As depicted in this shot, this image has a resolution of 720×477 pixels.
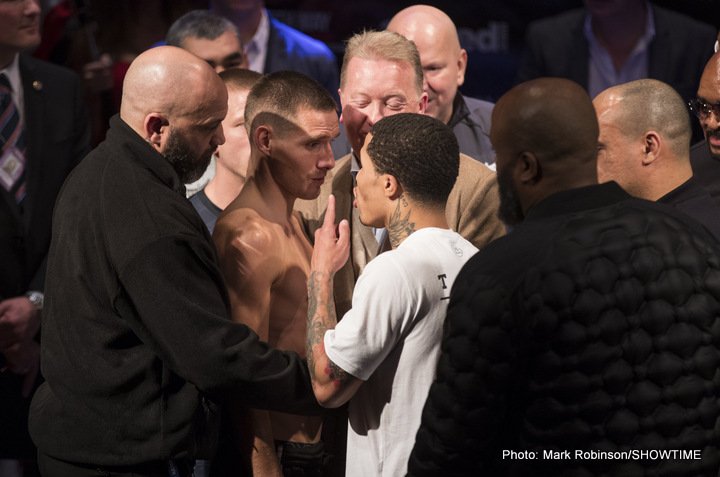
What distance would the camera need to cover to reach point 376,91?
10.9 ft

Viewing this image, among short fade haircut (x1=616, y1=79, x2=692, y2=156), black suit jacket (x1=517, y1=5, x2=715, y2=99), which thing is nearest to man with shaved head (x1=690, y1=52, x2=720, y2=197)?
short fade haircut (x1=616, y1=79, x2=692, y2=156)

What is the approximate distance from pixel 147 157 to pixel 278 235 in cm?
42

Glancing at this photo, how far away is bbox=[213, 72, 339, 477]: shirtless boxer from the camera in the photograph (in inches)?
110

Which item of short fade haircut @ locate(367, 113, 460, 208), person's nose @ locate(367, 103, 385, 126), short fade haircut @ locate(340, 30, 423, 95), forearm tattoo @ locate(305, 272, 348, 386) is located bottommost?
forearm tattoo @ locate(305, 272, 348, 386)

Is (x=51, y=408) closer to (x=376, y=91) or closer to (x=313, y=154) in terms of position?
(x=313, y=154)

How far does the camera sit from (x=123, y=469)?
2654 millimetres

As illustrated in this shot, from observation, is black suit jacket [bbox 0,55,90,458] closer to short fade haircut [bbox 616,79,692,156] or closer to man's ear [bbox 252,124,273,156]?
man's ear [bbox 252,124,273,156]

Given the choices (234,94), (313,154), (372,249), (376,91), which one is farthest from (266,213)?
(234,94)

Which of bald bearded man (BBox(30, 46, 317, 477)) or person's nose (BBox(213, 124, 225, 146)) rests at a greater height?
person's nose (BBox(213, 124, 225, 146))

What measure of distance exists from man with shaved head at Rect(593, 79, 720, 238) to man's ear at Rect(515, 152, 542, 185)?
1.02 meters

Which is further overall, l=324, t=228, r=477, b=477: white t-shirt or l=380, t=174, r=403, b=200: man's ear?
l=380, t=174, r=403, b=200: man's ear

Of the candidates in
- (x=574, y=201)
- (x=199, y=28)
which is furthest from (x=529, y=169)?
(x=199, y=28)

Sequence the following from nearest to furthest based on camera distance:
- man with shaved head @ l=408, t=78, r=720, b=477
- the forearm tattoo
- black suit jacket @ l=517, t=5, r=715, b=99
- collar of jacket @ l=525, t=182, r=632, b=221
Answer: man with shaved head @ l=408, t=78, r=720, b=477, collar of jacket @ l=525, t=182, r=632, b=221, the forearm tattoo, black suit jacket @ l=517, t=5, r=715, b=99

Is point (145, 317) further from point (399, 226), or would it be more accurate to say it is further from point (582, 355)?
point (582, 355)
